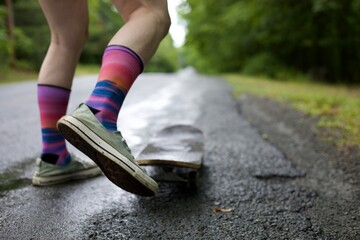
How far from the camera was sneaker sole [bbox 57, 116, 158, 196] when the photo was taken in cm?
108

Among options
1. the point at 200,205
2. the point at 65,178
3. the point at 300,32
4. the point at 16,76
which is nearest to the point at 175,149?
the point at 200,205

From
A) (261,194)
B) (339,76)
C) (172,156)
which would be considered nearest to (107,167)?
(172,156)

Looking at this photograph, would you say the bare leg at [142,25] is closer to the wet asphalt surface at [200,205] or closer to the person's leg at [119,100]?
the person's leg at [119,100]

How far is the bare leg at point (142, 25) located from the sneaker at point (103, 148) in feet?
0.97

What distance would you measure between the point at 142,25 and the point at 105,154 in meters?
0.50

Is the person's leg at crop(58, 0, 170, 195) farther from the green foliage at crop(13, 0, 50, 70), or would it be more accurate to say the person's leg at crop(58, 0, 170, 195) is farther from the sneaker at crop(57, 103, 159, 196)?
the green foliage at crop(13, 0, 50, 70)

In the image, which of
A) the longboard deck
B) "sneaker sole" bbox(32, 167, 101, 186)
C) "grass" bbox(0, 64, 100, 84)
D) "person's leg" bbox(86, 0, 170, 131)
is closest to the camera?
"person's leg" bbox(86, 0, 170, 131)

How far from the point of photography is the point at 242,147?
7.87 ft

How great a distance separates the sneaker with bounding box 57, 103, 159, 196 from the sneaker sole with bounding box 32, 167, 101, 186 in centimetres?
55

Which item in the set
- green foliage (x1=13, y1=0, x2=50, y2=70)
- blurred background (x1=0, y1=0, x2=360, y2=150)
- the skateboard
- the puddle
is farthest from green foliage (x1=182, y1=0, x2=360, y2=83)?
green foliage (x1=13, y1=0, x2=50, y2=70)

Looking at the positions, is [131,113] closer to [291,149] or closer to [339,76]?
[291,149]

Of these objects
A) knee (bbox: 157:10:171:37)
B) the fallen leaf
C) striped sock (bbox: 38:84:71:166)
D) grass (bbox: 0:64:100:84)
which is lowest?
grass (bbox: 0:64:100:84)

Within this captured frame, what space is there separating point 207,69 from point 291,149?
70.7 ft

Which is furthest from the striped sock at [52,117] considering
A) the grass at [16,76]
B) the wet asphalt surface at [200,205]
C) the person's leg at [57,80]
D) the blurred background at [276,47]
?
the grass at [16,76]
